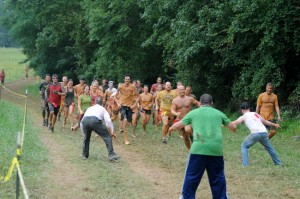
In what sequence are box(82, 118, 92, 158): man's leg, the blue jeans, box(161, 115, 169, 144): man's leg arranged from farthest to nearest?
box(161, 115, 169, 144): man's leg → box(82, 118, 92, 158): man's leg → the blue jeans

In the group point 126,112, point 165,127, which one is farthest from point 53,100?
point 165,127

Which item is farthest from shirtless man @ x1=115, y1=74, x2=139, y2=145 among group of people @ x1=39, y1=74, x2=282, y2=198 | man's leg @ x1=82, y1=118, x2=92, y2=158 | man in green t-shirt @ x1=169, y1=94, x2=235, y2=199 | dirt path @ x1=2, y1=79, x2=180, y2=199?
man in green t-shirt @ x1=169, y1=94, x2=235, y2=199

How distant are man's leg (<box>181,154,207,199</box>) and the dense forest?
11.7 metres

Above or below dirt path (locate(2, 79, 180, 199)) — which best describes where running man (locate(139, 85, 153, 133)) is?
above

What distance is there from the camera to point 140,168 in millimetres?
12961

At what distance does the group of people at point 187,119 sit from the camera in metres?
8.78

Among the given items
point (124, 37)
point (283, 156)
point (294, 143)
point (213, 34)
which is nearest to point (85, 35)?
point (124, 37)

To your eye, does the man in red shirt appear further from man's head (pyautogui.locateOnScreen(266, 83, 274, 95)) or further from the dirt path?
man's head (pyautogui.locateOnScreen(266, 83, 274, 95))

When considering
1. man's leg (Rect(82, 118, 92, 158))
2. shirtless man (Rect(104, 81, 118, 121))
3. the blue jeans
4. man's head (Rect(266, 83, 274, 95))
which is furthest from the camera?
shirtless man (Rect(104, 81, 118, 121))

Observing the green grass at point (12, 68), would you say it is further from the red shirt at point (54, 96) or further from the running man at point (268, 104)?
the running man at point (268, 104)

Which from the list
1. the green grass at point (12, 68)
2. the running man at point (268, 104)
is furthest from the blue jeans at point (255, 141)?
the green grass at point (12, 68)

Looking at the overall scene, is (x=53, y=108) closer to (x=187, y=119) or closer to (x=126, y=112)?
(x=126, y=112)

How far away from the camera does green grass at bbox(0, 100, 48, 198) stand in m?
10.4

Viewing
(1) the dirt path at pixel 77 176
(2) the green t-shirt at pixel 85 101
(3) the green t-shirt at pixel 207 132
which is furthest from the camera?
(2) the green t-shirt at pixel 85 101
